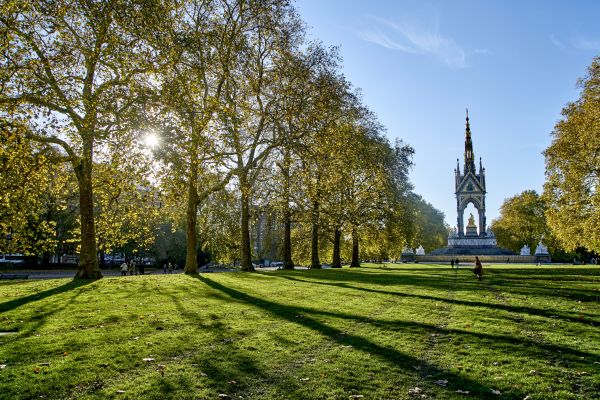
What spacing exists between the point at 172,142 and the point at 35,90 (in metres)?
6.41

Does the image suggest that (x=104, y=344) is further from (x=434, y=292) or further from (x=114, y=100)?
(x=434, y=292)

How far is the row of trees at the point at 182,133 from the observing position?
655 inches

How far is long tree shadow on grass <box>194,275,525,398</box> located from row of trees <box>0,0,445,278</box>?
20.6 feet

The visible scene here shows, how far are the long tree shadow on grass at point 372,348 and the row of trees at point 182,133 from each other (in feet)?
20.6

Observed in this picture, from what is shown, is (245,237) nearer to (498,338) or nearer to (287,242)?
(287,242)

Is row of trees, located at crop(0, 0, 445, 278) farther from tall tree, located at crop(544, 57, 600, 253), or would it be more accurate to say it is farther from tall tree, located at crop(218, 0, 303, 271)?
tall tree, located at crop(544, 57, 600, 253)

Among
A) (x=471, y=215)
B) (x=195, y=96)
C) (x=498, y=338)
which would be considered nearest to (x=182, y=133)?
(x=195, y=96)

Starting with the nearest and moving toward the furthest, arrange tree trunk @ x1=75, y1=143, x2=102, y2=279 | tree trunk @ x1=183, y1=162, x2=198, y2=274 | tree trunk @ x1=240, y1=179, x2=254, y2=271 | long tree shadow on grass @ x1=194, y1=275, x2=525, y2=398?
long tree shadow on grass @ x1=194, y1=275, x2=525, y2=398, tree trunk @ x1=75, y1=143, x2=102, y2=279, tree trunk @ x1=183, y1=162, x2=198, y2=274, tree trunk @ x1=240, y1=179, x2=254, y2=271

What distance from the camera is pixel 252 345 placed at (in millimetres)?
8680

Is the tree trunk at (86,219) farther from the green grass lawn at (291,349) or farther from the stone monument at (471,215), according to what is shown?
the stone monument at (471,215)

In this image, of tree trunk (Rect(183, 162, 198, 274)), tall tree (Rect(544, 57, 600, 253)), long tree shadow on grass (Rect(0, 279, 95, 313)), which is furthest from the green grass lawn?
tall tree (Rect(544, 57, 600, 253))

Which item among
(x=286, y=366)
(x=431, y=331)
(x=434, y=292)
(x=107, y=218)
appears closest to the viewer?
(x=286, y=366)

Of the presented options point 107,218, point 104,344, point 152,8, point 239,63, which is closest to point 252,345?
point 104,344

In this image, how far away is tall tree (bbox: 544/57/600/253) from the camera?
2900 centimetres
